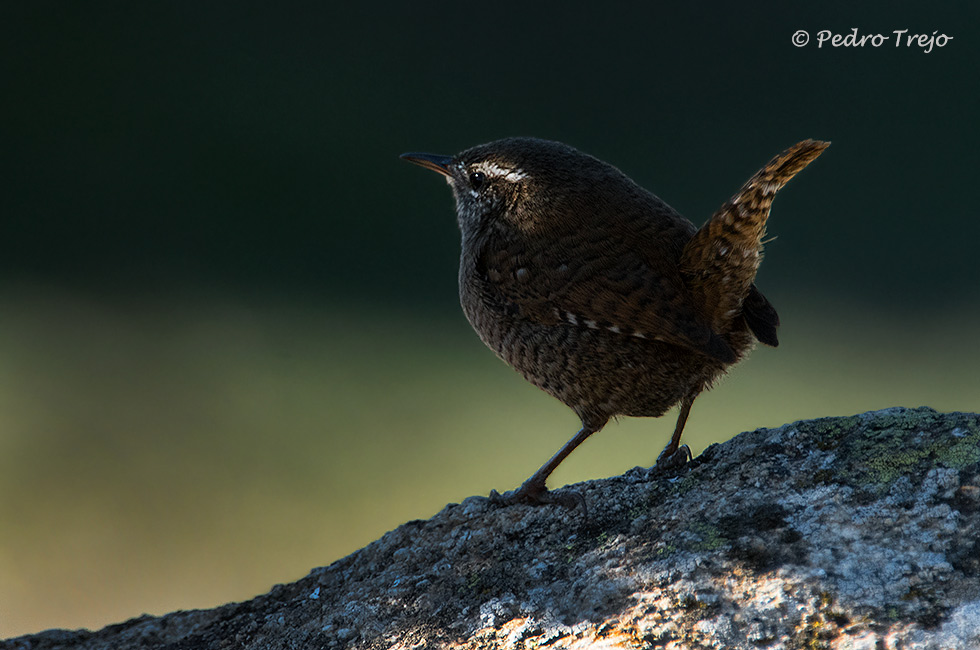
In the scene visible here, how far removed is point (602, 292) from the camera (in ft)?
9.08

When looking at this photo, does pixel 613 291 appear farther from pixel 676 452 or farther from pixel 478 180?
pixel 478 180

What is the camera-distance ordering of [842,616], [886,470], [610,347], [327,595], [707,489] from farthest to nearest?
[610,347] < [327,595] < [707,489] < [886,470] < [842,616]

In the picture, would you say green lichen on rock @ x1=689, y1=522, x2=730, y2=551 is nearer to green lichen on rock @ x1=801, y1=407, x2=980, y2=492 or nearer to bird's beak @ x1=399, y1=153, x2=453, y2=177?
green lichen on rock @ x1=801, y1=407, x2=980, y2=492

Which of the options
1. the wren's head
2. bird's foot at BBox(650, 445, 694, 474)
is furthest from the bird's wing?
bird's foot at BBox(650, 445, 694, 474)

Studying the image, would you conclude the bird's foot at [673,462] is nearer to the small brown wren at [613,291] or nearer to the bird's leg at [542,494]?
Answer: the small brown wren at [613,291]

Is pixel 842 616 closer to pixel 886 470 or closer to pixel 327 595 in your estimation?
pixel 886 470

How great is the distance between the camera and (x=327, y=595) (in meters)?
2.48

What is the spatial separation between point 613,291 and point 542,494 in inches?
25.6

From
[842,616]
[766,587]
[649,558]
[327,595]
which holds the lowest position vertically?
[842,616]

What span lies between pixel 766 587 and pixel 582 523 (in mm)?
641

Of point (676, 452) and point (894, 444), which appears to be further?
point (676, 452)

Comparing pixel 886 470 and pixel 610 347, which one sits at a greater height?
pixel 610 347

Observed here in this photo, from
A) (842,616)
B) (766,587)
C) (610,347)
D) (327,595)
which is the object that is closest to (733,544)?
(766,587)

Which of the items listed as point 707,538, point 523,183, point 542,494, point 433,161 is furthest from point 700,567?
point 433,161
